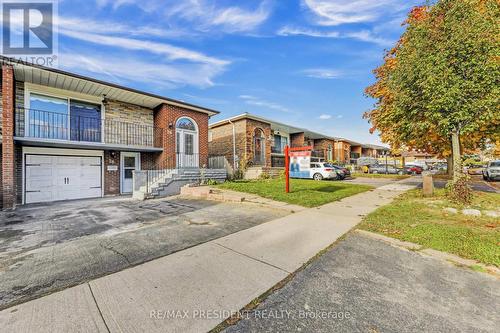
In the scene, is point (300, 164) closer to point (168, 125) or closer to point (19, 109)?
point (168, 125)

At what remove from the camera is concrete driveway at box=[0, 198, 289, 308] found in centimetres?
280

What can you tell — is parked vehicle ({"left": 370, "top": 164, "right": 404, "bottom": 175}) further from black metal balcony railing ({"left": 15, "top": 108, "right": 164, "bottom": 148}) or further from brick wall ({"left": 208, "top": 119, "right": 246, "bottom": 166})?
black metal balcony railing ({"left": 15, "top": 108, "right": 164, "bottom": 148})

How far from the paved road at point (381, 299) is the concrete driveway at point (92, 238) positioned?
2.18m

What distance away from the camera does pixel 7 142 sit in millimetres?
7570

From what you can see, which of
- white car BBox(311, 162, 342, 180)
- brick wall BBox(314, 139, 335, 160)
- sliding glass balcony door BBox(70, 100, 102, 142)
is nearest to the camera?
sliding glass balcony door BBox(70, 100, 102, 142)

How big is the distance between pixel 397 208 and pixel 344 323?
20.5ft

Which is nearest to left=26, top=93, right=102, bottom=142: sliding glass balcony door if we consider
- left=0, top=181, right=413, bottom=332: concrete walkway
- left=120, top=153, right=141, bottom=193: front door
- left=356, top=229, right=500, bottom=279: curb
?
left=120, top=153, right=141, bottom=193: front door

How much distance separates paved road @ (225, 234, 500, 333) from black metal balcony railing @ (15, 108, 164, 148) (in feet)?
38.7

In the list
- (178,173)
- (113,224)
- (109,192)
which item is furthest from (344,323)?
(109,192)

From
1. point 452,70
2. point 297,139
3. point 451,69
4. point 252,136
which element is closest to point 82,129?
point 252,136

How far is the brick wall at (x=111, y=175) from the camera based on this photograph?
1132 centimetres

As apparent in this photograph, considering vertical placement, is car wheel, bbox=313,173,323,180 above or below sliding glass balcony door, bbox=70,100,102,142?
below

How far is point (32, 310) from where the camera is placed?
82.5 inches

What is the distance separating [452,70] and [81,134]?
16.1 m
